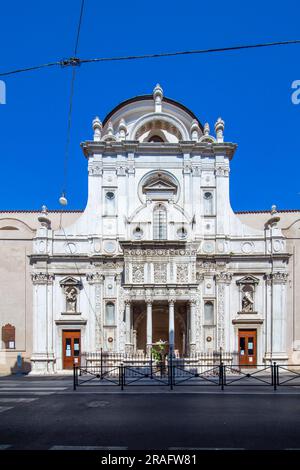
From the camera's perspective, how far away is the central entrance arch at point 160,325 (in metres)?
31.3

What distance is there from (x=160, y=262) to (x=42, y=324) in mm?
8286

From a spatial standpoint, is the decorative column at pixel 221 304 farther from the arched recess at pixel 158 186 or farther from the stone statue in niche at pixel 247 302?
the arched recess at pixel 158 186

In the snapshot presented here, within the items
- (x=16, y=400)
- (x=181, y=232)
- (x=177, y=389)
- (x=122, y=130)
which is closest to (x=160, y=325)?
(x=181, y=232)

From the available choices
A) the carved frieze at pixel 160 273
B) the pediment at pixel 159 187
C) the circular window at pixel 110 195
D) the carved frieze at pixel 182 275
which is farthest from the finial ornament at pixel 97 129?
the carved frieze at pixel 182 275

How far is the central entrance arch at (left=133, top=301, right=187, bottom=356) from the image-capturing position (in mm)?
31328

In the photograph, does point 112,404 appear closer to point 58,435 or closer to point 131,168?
point 58,435

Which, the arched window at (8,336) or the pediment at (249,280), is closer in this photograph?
the pediment at (249,280)

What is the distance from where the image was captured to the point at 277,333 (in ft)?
101

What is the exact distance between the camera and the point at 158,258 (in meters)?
29.7

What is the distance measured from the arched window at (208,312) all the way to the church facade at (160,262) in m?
0.06

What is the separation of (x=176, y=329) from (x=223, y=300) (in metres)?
3.57

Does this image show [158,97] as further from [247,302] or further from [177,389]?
[177,389]
